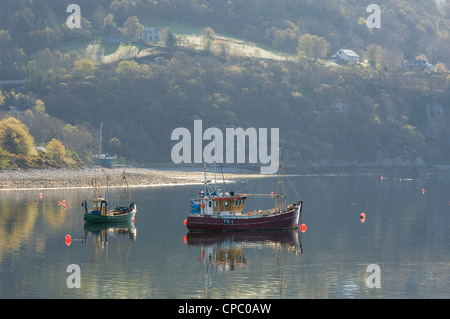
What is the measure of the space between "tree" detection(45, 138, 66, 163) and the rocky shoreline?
574 centimetres

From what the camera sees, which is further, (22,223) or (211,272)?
(22,223)

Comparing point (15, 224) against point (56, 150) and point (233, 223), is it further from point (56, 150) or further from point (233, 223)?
point (56, 150)

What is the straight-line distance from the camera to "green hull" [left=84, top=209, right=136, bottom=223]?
89125 mm

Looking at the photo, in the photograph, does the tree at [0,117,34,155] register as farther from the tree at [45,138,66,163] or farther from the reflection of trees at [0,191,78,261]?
the reflection of trees at [0,191,78,261]

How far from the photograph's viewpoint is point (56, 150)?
17175cm

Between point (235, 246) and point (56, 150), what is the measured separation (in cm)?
10342

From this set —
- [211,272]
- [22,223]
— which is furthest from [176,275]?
[22,223]

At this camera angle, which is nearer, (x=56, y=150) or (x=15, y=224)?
(x=15, y=224)

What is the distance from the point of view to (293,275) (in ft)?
205

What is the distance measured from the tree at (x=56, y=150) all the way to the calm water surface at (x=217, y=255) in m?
49.7
